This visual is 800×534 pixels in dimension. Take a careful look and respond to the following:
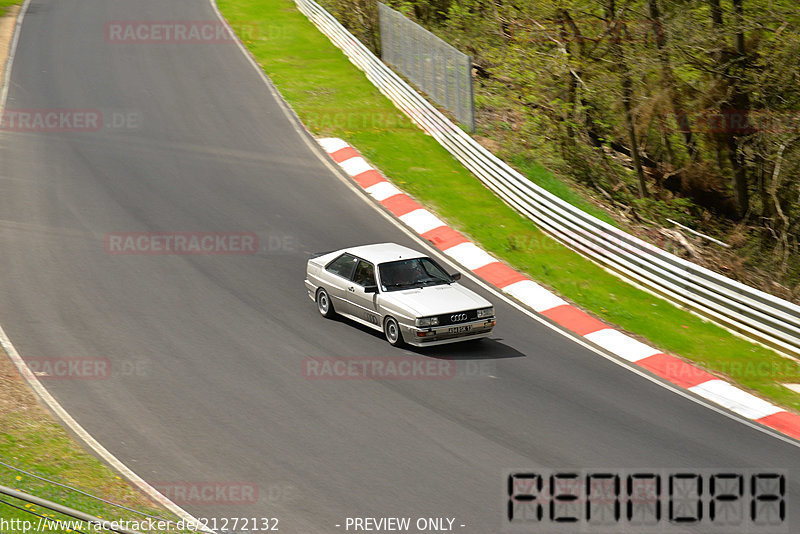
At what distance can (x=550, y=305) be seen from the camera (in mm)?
16719

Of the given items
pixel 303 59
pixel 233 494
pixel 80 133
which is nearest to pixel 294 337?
pixel 233 494

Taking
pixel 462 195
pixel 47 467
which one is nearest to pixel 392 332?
pixel 47 467

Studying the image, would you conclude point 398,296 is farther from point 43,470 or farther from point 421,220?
point 421,220

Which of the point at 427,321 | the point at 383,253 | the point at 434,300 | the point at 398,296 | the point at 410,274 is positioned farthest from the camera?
the point at 383,253

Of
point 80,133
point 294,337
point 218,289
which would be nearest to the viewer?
point 294,337

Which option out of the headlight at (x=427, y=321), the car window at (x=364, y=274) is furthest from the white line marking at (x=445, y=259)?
the car window at (x=364, y=274)

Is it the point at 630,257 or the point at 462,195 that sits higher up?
the point at 462,195

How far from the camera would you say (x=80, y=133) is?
24594 mm

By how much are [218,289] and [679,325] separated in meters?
8.70

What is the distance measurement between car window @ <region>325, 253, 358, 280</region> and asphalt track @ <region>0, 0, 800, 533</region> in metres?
0.89

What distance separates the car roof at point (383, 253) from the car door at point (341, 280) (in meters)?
0.19

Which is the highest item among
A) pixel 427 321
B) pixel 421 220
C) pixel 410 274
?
pixel 410 274

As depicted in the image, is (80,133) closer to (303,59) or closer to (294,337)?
(303,59)
